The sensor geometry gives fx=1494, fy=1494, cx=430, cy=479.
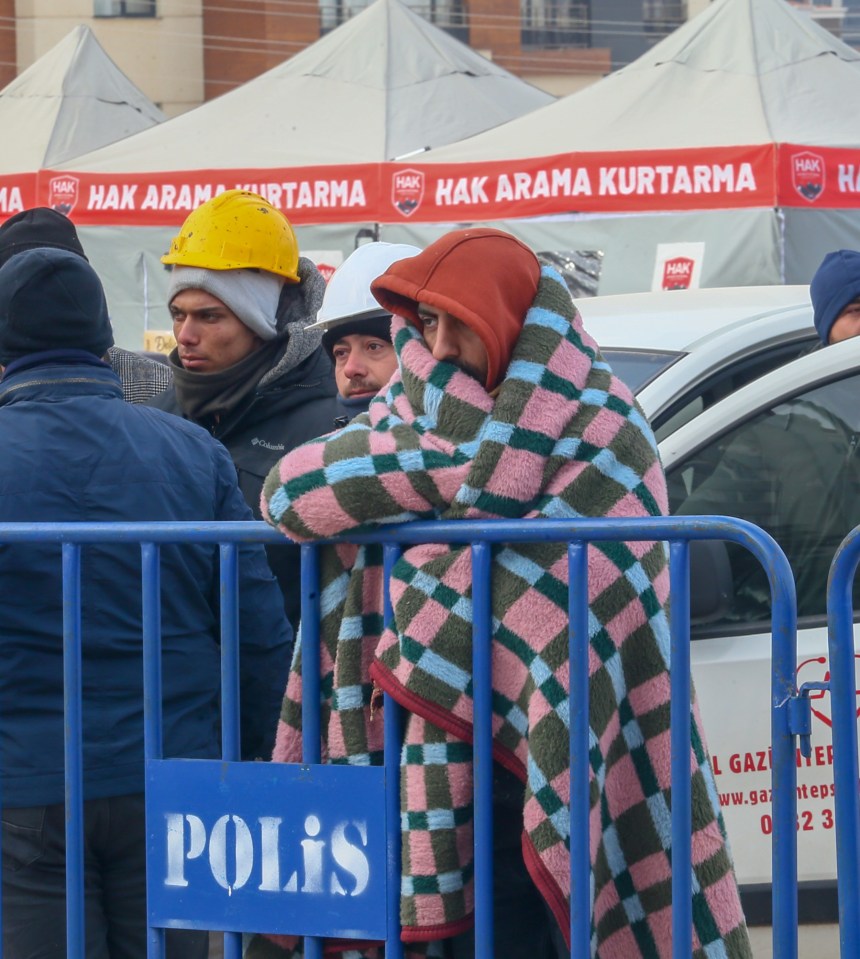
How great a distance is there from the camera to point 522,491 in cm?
212

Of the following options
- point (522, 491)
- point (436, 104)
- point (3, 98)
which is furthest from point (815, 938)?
point (3, 98)

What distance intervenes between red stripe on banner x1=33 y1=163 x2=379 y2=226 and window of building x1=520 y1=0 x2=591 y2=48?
2458 centimetres

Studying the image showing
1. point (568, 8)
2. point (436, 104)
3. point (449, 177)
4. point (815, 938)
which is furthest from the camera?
point (568, 8)

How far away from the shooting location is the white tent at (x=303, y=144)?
34.6 feet

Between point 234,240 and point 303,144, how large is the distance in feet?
28.1

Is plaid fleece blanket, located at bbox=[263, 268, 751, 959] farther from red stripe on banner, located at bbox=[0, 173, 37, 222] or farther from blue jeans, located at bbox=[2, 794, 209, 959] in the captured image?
red stripe on banner, located at bbox=[0, 173, 37, 222]

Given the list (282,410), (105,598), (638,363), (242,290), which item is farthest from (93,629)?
(638,363)

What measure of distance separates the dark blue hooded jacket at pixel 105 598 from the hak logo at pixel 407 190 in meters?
7.74

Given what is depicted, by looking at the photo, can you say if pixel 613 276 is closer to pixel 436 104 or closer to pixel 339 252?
pixel 339 252

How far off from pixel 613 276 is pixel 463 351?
8464 mm

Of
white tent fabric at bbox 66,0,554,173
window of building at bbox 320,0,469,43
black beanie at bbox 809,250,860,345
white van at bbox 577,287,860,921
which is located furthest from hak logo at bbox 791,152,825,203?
window of building at bbox 320,0,469,43

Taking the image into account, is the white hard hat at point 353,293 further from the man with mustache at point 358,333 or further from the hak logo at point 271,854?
the hak logo at point 271,854

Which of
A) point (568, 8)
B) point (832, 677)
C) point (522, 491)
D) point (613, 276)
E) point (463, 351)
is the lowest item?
point (832, 677)

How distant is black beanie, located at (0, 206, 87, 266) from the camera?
414 cm
